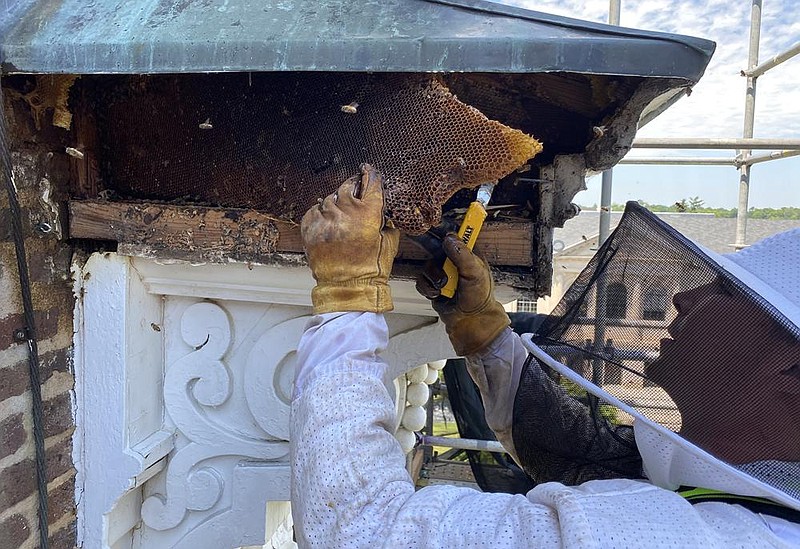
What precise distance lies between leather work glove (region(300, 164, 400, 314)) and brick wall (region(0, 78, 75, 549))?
0.71 metres

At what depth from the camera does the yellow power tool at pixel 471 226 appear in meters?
1.33

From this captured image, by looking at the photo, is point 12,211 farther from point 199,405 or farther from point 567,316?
point 567,316

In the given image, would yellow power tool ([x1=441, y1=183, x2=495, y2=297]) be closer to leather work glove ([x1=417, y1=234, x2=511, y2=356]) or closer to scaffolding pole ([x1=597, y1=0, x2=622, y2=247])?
leather work glove ([x1=417, y1=234, x2=511, y2=356])

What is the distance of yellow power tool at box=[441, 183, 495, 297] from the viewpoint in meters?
1.33

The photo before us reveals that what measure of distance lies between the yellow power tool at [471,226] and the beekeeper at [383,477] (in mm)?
190

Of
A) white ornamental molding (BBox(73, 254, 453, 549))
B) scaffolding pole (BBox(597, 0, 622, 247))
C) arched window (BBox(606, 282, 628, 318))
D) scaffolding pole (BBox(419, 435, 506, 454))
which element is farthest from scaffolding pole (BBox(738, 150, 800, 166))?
white ornamental molding (BBox(73, 254, 453, 549))

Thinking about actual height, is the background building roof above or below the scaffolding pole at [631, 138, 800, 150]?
below

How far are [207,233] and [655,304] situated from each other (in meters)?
1.13

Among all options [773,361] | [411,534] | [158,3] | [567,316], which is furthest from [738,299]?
[158,3]

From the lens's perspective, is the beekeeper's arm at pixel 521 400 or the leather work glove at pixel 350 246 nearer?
the leather work glove at pixel 350 246

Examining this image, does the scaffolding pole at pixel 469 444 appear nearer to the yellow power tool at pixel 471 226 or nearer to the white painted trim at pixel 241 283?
the white painted trim at pixel 241 283

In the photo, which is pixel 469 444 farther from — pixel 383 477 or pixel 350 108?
pixel 350 108

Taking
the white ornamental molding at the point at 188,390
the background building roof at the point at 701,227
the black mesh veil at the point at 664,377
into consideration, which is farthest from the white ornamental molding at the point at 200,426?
the background building roof at the point at 701,227

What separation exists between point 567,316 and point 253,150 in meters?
0.93
